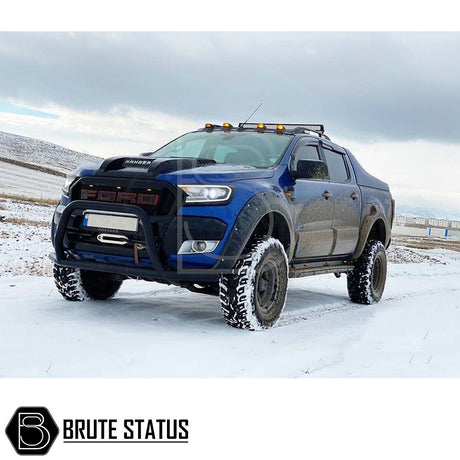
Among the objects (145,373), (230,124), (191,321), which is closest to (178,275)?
(191,321)

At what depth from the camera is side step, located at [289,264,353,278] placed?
22.7 ft

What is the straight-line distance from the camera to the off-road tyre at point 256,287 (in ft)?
18.9

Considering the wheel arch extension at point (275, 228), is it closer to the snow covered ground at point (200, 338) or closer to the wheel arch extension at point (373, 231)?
the snow covered ground at point (200, 338)

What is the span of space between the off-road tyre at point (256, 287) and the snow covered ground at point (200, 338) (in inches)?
6.0

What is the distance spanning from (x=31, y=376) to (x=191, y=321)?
228 centimetres

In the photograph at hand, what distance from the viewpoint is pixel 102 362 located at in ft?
15.4

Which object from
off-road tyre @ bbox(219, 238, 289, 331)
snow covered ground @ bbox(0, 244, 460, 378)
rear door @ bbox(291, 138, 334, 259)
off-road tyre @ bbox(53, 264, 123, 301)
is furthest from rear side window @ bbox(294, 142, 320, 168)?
off-road tyre @ bbox(53, 264, 123, 301)

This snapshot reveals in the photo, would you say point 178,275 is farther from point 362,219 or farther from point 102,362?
point 362,219

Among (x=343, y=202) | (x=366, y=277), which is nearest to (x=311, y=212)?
(x=343, y=202)

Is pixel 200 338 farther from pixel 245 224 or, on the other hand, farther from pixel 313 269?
pixel 313 269

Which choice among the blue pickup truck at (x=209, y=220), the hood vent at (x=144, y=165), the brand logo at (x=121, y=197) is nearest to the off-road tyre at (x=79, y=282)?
the blue pickup truck at (x=209, y=220)

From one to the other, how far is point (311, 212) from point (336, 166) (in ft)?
4.00

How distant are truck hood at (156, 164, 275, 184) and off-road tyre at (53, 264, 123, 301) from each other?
4.80ft

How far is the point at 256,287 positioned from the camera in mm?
5895
